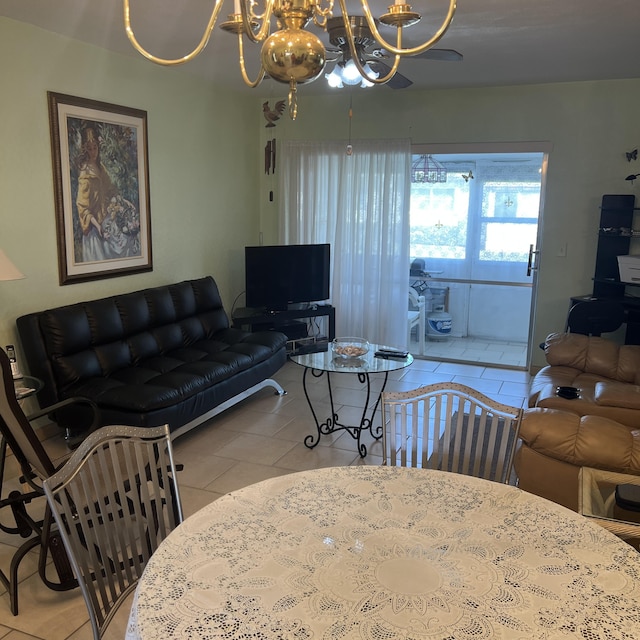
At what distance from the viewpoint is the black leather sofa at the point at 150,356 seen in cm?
356

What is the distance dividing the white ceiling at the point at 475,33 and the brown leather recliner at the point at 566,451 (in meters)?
2.15

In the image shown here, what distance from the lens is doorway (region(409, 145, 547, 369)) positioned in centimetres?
588

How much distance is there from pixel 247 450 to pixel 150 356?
3.50ft

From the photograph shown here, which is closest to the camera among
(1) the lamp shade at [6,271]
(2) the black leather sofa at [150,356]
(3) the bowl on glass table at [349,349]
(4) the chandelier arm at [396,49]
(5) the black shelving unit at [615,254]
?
(4) the chandelier arm at [396,49]

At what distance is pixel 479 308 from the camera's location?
630 cm

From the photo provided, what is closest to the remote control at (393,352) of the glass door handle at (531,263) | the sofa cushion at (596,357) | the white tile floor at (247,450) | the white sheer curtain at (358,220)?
the white tile floor at (247,450)

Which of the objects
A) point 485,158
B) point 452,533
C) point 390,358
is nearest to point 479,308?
point 485,158

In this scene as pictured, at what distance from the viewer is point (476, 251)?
242 inches

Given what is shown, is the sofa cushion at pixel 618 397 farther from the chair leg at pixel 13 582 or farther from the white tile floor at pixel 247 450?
the chair leg at pixel 13 582

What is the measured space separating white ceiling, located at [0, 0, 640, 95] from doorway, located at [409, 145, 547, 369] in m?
1.14

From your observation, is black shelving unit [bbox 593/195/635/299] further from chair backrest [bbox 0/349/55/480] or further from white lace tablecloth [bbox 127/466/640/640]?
chair backrest [bbox 0/349/55/480]

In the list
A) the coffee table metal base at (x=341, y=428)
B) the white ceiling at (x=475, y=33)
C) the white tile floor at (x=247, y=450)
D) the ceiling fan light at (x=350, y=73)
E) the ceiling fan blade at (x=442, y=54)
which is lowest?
the white tile floor at (x=247, y=450)

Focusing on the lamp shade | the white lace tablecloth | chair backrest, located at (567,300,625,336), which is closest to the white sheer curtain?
chair backrest, located at (567,300,625,336)

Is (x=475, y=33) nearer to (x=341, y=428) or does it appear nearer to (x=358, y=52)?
(x=358, y=52)
